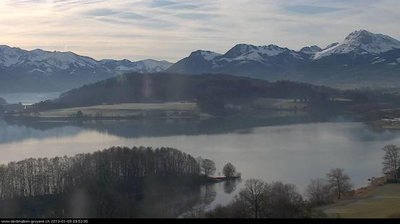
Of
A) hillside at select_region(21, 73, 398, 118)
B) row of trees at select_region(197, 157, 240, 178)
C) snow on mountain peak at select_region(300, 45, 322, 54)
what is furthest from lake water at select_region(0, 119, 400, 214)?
snow on mountain peak at select_region(300, 45, 322, 54)

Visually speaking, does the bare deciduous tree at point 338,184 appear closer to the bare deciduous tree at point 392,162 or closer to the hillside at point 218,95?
the bare deciduous tree at point 392,162

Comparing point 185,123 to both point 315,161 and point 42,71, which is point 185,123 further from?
point 42,71

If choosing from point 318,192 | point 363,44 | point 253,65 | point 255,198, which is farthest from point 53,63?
point 255,198

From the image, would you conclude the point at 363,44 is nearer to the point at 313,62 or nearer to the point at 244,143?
the point at 313,62

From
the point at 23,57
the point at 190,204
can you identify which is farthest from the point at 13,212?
the point at 23,57

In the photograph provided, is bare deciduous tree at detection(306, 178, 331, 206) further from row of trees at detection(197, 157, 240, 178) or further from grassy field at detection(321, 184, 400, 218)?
row of trees at detection(197, 157, 240, 178)

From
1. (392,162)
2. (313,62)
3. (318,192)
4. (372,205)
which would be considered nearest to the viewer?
(372,205)

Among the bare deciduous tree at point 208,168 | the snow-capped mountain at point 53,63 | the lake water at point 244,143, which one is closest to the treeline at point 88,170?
the bare deciduous tree at point 208,168
